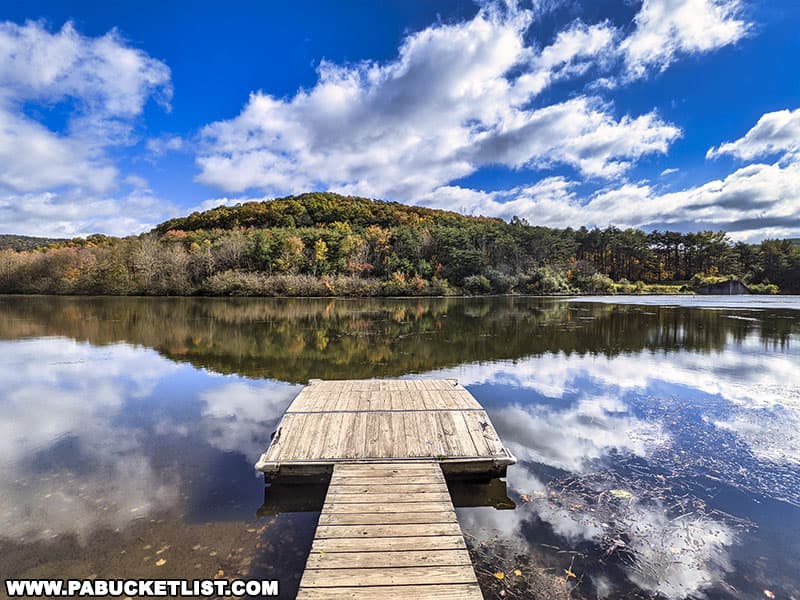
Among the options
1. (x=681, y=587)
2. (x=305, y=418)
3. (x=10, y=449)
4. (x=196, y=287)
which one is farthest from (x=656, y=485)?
(x=196, y=287)

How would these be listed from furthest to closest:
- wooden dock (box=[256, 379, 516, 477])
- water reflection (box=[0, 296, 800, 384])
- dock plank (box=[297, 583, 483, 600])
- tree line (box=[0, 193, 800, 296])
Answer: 1. tree line (box=[0, 193, 800, 296])
2. water reflection (box=[0, 296, 800, 384])
3. wooden dock (box=[256, 379, 516, 477])
4. dock plank (box=[297, 583, 483, 600])

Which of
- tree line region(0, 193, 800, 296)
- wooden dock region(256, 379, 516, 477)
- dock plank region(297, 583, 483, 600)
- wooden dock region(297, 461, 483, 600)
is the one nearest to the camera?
dock plank region(297, 583, 483, 600)

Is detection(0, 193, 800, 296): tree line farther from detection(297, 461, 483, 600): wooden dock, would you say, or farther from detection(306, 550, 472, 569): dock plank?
detection(306, 550, 472, 569): dock plank

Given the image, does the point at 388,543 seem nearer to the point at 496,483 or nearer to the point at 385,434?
the point at 385,434

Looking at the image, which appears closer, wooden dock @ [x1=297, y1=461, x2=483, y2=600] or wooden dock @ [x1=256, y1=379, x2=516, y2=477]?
wooden dock @ [x1=297, y1=461, x2=483, y2=600]

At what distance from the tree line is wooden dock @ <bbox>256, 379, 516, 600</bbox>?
155 ft

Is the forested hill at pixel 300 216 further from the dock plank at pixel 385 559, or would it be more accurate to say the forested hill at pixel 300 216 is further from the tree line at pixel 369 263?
the dock plank at pixel 385 559

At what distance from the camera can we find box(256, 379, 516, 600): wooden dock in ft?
10.7

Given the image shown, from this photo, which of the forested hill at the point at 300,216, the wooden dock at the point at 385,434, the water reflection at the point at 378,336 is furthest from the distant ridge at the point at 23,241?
the wooden dock at the point at 385,434

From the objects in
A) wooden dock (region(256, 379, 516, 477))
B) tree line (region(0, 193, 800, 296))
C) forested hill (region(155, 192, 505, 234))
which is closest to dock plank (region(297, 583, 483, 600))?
wooden dock (region(256, 379, 516, 477))

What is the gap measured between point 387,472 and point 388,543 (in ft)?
5.02

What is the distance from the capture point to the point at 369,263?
61094 mm

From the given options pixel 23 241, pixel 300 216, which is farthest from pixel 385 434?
pixel 23 241

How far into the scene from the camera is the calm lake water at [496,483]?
4.12 metres
